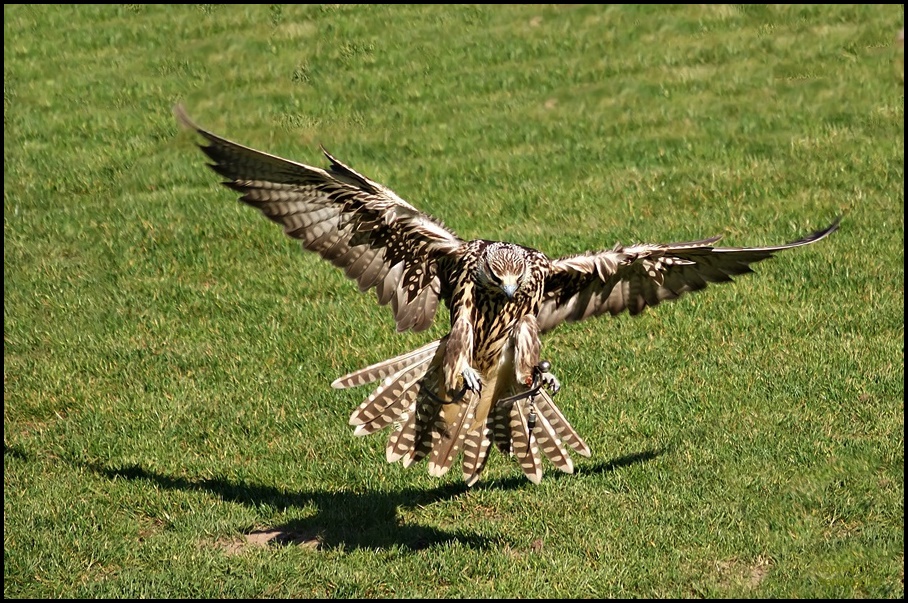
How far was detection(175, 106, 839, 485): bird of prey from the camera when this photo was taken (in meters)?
7.00

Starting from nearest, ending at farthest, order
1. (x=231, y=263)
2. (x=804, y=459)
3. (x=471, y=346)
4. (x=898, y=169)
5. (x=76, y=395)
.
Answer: (x=471, y=346) → (x=804, y=459) → (x=76, y=395) → (x=231, y=263) → (x=898, y=169)

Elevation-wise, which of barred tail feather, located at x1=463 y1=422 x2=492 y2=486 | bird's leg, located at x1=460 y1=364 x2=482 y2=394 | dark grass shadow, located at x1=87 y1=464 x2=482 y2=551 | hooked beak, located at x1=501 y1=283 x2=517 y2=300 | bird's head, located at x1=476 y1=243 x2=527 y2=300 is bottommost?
dark grass shadow, located at x1=87 y1=464 x2=482 y2=551

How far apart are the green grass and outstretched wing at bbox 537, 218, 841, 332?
116 cm

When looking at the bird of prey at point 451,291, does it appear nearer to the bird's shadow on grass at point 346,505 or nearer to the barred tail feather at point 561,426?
the barred tail feather at point 561,426

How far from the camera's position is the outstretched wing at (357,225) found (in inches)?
279

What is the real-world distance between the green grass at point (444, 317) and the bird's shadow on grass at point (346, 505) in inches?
1.1

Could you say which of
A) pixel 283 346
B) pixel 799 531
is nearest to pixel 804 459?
pixel 799 531

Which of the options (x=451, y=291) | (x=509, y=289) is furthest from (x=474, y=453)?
(x=509, y=289)

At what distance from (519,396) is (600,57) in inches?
362

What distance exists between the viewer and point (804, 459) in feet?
25.8

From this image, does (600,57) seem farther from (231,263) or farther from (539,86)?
(231,263)

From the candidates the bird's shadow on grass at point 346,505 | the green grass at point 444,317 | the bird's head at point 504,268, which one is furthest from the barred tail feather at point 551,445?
the bird's head at point 504,268

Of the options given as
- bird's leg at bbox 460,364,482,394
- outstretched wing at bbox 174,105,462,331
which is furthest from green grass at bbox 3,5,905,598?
outstretched wing at bbox 174,105,462,331

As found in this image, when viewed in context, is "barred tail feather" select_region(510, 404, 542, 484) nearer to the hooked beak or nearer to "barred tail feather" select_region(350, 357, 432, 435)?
"barred tail feather" select_region(350, 357, 432, 435)
